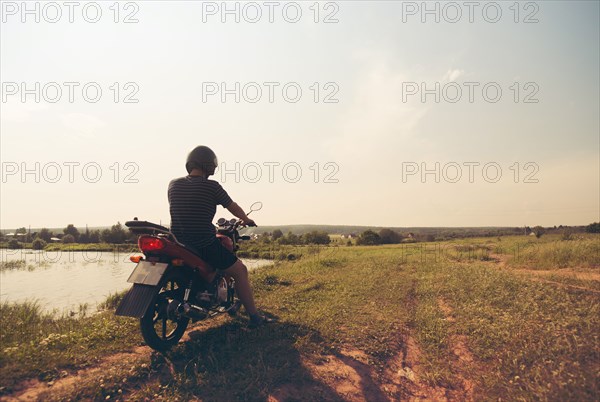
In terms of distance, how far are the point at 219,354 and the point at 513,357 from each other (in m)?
3.79

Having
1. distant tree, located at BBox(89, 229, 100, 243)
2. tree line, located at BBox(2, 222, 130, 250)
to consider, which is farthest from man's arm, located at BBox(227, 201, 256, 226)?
distant tree, located at BBox(89, 229, 100, 243)

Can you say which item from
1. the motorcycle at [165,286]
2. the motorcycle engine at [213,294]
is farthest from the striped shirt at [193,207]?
the motorcycle engine at [213,294]

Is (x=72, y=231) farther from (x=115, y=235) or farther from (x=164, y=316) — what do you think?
(x=164, y=316)

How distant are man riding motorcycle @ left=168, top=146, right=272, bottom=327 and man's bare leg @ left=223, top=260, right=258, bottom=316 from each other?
9 centimetres

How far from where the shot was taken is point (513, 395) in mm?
3182

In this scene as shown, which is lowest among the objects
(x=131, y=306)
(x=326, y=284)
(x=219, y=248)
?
(x=326, y=284)

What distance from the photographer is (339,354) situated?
4238 mm

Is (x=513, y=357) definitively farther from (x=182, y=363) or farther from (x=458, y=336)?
(x=182, y=363)

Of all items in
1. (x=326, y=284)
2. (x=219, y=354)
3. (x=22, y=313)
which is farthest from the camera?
(x=326, y=284)

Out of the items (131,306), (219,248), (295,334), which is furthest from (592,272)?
(131,306)

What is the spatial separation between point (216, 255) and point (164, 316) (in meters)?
1.08

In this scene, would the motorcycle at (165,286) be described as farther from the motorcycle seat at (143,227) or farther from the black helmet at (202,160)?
the black helmet at (202,160)

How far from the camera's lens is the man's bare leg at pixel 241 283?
5.00 m

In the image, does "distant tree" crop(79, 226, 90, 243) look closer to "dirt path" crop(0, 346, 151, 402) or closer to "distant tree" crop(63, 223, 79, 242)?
"distant tree" crop(63, 223, 79, 242)
